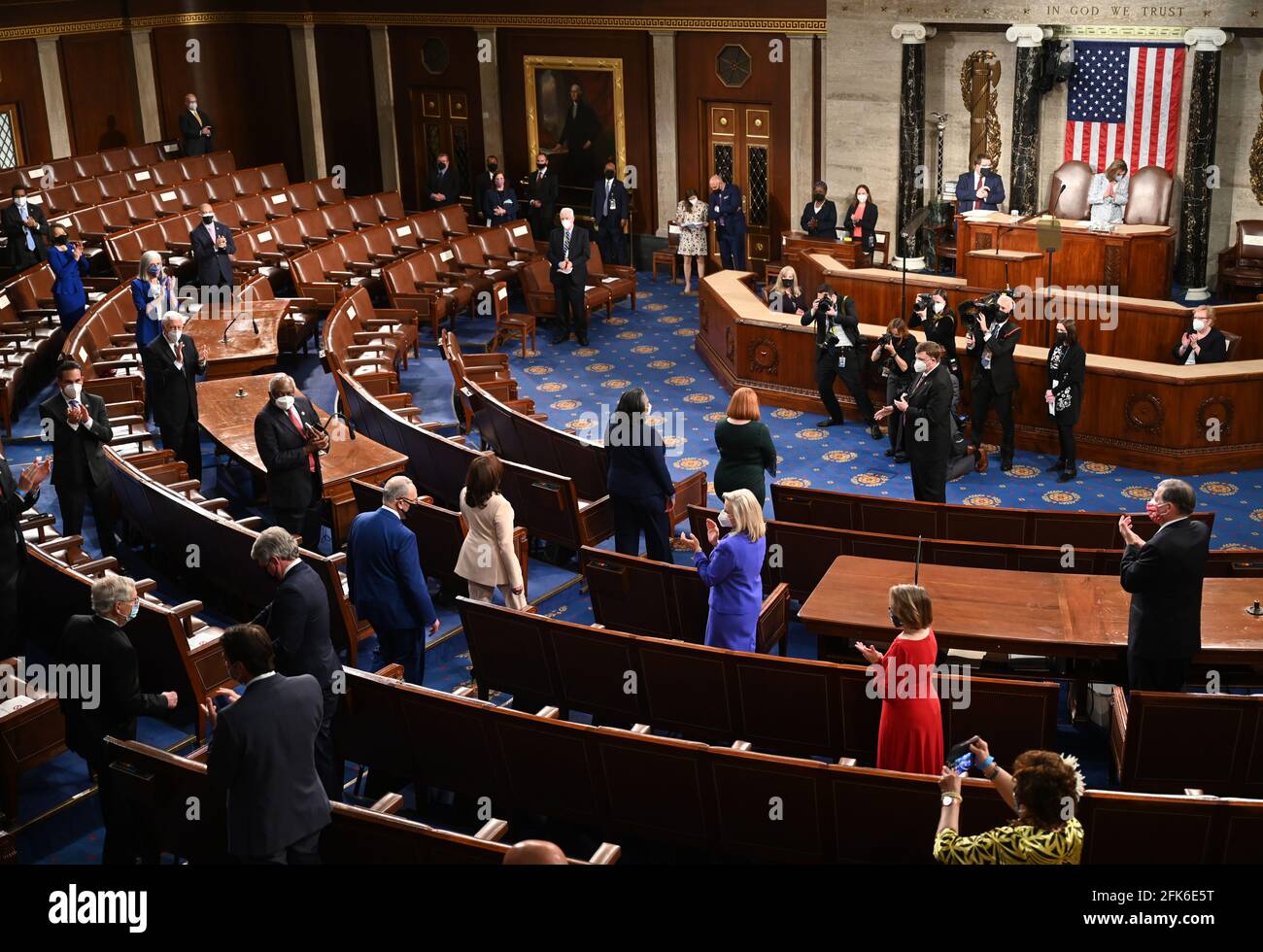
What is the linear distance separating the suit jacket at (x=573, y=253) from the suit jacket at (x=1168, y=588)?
9206 mm

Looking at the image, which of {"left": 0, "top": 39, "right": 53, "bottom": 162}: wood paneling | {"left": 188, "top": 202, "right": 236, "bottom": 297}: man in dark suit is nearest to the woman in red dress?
{"left": 188, "top": 202, "right": 236, "bottom": 297}: man in dark suit

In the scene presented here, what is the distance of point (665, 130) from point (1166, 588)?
516 inches

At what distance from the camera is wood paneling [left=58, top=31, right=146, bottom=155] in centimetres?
1906

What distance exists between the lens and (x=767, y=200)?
17.4 metres

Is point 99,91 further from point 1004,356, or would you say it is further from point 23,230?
point 1004,356

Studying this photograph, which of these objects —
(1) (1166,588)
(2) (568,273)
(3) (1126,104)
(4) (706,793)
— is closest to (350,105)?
(2) (568,273)

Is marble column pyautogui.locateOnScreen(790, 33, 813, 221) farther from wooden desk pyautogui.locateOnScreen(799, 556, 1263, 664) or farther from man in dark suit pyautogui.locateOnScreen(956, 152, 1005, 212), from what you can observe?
wooden desk pyautogui.locateOnScreen(799, 556, 1263, 664)

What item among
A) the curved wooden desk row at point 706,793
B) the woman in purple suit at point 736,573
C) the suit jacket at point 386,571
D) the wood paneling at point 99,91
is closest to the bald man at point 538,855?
the curved wooden desk row at point 706,793

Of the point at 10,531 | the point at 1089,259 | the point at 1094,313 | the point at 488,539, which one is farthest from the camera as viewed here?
the point at 1089,259

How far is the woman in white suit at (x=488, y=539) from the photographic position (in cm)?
698

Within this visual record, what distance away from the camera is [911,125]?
53.4ft

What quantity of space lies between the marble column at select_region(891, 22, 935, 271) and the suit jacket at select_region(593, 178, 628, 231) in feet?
11.1

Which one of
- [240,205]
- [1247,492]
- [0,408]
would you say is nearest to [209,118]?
[240,205]
